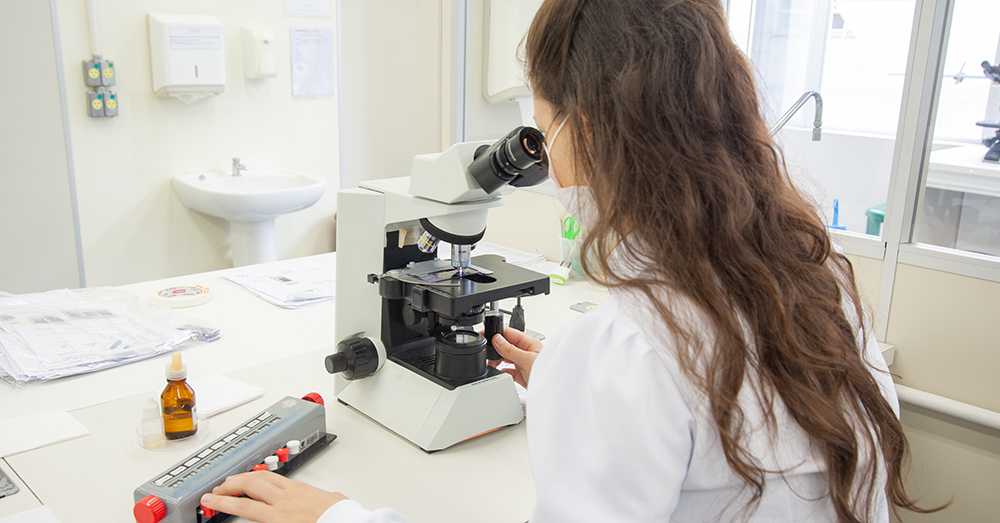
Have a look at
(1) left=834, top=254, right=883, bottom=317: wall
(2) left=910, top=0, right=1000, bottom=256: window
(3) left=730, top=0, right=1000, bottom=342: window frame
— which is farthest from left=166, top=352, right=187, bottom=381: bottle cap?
(2) left=910, top=0, right=1000, bottom=256: window

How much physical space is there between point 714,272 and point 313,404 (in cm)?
68

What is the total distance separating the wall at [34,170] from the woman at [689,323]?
2.50m

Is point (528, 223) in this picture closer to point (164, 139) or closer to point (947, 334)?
point (947, 334)

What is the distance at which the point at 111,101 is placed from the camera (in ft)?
8.63

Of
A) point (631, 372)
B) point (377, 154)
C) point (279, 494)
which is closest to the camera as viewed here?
point (631, 372)

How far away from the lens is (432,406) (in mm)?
1046

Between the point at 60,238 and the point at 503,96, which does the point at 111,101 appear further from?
the point at 503,96

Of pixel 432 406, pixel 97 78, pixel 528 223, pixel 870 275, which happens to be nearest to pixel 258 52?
pixel 97 78

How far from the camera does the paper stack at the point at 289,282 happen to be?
172cm

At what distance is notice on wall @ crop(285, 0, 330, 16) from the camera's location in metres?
3.04

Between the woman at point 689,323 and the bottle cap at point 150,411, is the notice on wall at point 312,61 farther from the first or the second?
Answer: the woman at point 689,323

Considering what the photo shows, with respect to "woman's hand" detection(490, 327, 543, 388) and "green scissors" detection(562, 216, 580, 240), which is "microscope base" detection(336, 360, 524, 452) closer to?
"woman's hand" detection(490, 327, 543, 388)

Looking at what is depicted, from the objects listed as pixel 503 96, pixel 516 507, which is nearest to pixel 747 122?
pixel 516 507

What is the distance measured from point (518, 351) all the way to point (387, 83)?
2597 millimetres
